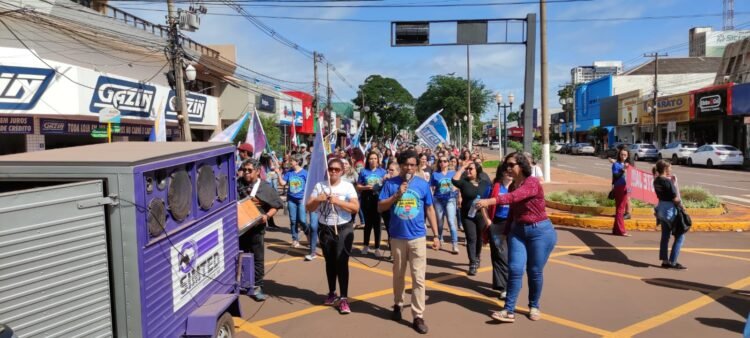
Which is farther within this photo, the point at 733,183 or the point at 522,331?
the point at 733,183

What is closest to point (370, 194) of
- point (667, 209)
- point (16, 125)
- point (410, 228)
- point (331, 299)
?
point (331, 299)

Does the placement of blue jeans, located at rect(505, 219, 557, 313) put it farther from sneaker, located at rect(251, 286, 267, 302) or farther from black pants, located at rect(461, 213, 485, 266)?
sneaker, located at rect(251, 286, 267, 302)

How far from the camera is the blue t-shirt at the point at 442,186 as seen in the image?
799cm

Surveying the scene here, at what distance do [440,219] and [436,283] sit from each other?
5.91 feet

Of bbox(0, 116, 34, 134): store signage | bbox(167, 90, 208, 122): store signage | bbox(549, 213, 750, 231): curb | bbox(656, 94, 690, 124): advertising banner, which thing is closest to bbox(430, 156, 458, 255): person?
bbox(549, 213, 750, 231): curb

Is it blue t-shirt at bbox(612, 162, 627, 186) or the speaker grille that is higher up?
the speaker grille

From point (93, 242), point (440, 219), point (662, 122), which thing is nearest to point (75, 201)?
point (93, 242)

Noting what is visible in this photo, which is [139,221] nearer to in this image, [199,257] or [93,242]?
[93,242]

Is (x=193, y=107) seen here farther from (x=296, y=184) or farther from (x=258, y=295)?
(x=258, y=295)

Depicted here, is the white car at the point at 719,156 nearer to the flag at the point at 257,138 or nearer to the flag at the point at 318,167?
the flag at the point at 257,138

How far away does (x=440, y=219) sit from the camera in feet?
27.1

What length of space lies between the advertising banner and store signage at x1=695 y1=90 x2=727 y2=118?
1909 mm

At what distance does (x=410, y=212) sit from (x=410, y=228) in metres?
0.15

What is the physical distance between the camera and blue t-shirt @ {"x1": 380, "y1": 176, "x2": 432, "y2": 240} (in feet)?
16.3
